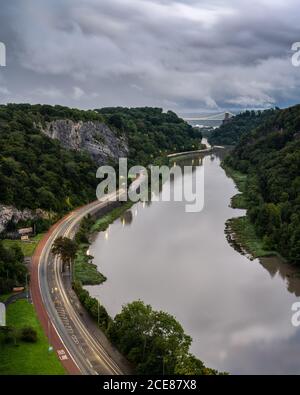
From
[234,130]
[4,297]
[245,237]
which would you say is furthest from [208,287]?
[234,130]

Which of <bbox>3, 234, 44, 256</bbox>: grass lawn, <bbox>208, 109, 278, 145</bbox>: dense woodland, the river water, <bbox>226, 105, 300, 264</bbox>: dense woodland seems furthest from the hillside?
<bbox>208, 109, 278, 145</bbox>: dense woodland

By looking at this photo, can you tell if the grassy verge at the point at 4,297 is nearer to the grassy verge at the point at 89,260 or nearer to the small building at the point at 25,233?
the grassy verge at the point at 89,260

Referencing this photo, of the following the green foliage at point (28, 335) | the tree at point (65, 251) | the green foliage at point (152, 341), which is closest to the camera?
the green foliage at point (152, 341)

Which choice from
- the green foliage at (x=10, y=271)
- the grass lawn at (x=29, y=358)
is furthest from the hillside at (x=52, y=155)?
the grass lawn at (x=29, y=358)

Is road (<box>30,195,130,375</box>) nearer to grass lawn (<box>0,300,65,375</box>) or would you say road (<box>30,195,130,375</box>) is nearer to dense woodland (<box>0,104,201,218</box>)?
grass lawn (<box>0,300,65,375</box>)

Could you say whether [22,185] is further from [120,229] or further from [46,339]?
[46,339]
